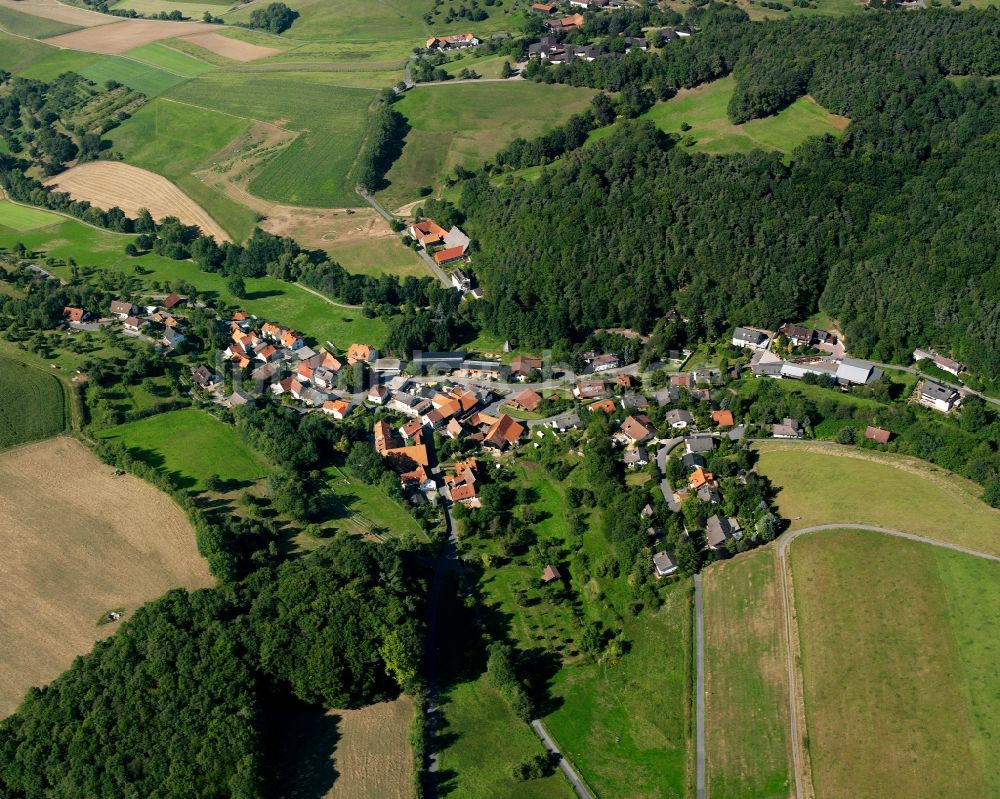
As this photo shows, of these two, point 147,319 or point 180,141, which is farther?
point 180,141

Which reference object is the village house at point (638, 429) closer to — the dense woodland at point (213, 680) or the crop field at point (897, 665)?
the crop field at point (897, 665)

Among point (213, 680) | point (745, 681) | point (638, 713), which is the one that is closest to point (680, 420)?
point (745, 681)

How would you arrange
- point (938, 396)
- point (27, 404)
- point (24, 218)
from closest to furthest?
point (938, 396) < point (27, 404) < point (24, 218)

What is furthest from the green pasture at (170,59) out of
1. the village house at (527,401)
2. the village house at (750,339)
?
the village house at (750,339)

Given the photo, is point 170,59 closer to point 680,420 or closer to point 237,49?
point 237,49

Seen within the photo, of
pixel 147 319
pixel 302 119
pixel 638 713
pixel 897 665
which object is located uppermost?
pixel 302 119

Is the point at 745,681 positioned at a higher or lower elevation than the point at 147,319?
higher

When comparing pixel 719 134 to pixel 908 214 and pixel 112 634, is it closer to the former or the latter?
pixel 908 214
